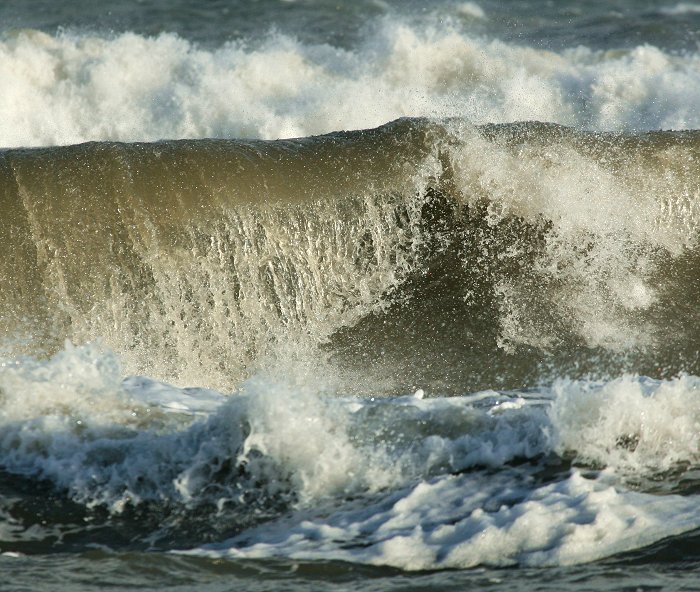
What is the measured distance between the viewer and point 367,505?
417cm

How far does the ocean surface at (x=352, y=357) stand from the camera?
3859 millimetres

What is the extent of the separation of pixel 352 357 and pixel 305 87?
20.1 ft

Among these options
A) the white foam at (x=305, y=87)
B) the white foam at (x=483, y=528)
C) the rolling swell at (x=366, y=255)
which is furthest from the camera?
the white foam at (x=305, y=87)

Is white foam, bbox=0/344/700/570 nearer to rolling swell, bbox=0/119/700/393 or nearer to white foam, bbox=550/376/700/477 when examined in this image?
white foam, bbox=550/376/700/477

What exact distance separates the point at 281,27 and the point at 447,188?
8372mm

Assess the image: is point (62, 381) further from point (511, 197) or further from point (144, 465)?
point (511, 197)

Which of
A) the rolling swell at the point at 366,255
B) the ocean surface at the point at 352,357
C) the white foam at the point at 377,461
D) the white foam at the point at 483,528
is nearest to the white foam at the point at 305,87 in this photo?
the ocean surface at the point at 352,357

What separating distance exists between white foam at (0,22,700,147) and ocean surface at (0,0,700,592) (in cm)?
15

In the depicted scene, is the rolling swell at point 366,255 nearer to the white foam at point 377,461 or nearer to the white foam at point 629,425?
the white foam at point 377,461

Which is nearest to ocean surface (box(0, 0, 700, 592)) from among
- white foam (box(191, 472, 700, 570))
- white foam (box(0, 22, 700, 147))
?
white foam (box(191, 472, 700, 570))

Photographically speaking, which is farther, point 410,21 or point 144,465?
point 410,21

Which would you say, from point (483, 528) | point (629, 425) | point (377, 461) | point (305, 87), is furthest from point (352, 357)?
point (305, 87)

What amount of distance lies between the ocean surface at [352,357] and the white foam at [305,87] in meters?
0.15

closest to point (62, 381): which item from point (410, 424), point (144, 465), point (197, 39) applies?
point (144, 465)
